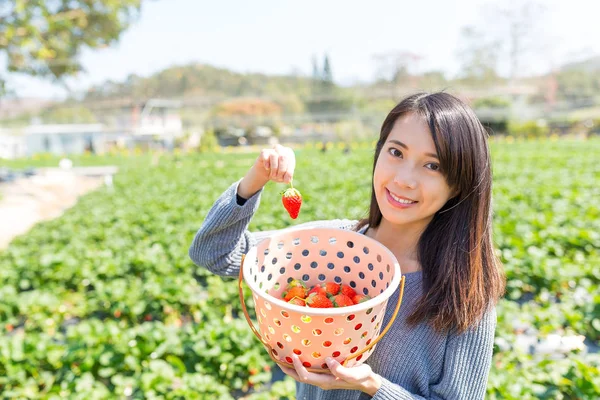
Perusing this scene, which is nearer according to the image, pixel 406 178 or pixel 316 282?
pixel 406 178

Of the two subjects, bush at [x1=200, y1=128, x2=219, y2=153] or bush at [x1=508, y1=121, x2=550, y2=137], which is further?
bush at [x1=508, y1=121, x2=550, y2=137]

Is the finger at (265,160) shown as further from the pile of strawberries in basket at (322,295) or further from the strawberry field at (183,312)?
the strawberry field at (183,312)

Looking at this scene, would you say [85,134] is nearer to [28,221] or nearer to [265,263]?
[28,221]

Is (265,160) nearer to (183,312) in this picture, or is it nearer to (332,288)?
(332,288)

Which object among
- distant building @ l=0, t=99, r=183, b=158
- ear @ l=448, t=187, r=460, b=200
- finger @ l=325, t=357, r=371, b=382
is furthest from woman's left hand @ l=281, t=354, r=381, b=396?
distant building @ l=0, t=99, r=183, b=158

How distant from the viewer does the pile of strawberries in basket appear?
126cm

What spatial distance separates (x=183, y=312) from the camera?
3.68 metres

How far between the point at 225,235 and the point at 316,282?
343 millimetres

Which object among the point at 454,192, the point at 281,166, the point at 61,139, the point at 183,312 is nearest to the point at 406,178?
the point at 454,192

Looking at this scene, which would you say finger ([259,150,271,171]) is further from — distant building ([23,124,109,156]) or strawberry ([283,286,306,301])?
distant building ([23,124,109,156])

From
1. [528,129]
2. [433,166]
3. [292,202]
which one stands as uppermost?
[433,166]

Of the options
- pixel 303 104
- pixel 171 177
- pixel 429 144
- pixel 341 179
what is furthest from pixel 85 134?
pixel 429 144

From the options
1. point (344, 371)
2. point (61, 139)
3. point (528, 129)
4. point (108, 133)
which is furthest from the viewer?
point (108, 133)

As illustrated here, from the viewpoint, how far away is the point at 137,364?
261cm
